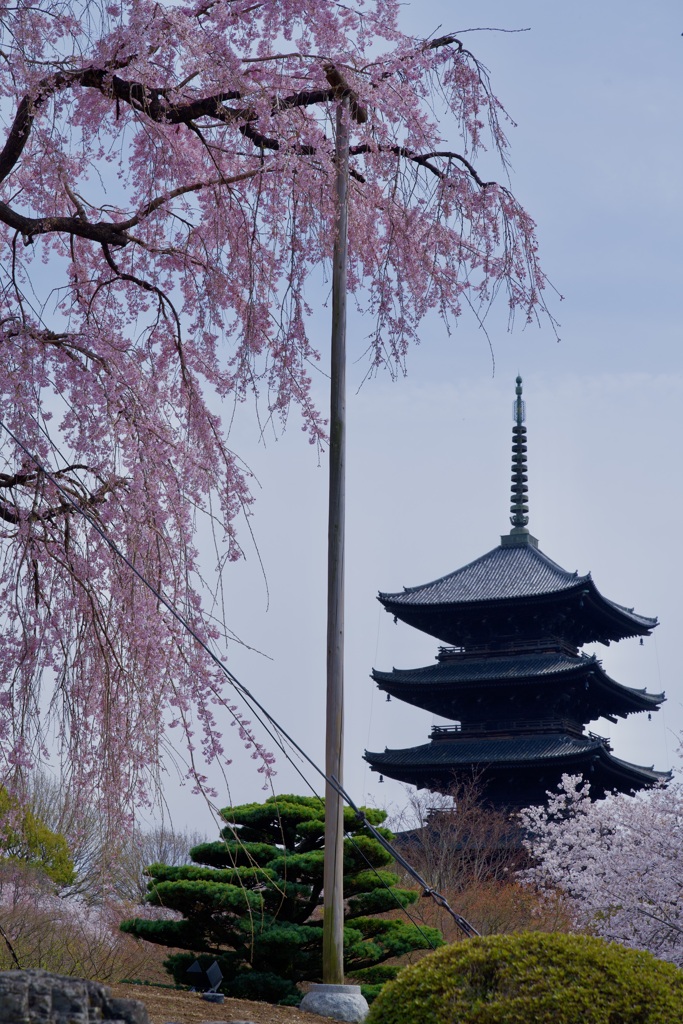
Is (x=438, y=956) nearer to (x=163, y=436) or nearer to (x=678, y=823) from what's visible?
(x=163, y=436)

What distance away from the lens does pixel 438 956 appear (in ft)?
15.0

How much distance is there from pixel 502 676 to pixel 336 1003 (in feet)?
61.1

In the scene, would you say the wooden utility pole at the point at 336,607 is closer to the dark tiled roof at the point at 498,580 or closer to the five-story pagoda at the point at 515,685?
the five-story pagoda at the point at 515,685

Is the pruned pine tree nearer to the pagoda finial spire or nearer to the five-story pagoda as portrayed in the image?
the five-story pagoda

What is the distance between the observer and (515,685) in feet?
80.7

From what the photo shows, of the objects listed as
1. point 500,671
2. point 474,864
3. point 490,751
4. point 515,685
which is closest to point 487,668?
point 500,671

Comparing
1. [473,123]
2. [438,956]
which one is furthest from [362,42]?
[438,956]

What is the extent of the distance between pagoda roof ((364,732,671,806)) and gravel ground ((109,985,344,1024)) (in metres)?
17.4

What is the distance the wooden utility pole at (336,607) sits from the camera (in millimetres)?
5996

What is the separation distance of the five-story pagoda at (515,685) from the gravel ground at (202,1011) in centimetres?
1759

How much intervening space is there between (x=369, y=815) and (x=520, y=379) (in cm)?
2090

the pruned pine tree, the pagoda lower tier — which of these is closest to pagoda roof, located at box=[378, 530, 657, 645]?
the pagoda lower tier

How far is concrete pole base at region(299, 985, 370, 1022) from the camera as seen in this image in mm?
5926

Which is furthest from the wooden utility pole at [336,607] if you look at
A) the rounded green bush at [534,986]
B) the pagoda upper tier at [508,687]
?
the pagoda upper tier at [508,687]
